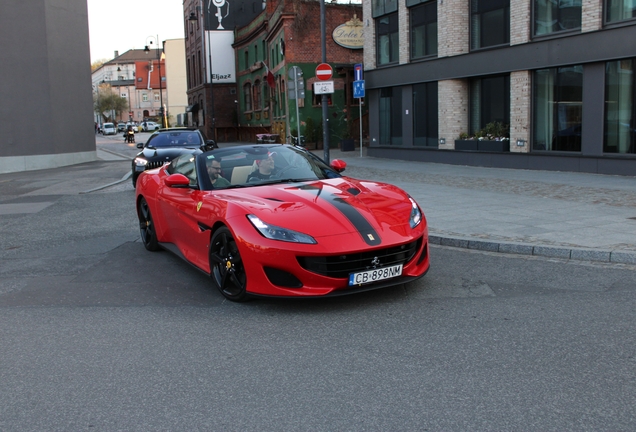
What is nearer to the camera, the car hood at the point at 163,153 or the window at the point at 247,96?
the car hood at the point at 163,153

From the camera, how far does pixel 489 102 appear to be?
20.4 metres

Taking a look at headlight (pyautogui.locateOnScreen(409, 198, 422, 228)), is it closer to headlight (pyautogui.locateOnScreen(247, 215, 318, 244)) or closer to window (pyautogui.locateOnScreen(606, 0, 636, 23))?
headlight (pyautogui.locateOnScreen(247, 215, 318, 244))

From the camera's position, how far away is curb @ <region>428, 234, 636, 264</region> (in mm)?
7207

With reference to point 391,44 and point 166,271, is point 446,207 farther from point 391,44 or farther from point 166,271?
point 391,44

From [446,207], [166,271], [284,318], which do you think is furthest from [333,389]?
[446,207]

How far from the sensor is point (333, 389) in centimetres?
393

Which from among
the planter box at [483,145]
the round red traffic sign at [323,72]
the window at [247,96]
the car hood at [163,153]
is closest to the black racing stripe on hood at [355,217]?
the car hood at [163,153]

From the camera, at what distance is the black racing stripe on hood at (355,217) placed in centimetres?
559

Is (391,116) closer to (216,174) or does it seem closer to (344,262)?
(216,174)

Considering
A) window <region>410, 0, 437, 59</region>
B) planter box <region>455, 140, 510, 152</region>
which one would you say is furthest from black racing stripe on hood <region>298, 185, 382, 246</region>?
window <region>410, 0, 437, 59</region>

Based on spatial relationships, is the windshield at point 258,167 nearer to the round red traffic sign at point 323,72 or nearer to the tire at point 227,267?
the tire at point 227,267

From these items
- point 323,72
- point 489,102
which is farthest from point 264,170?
point 489,102

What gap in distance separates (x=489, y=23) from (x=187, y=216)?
1579cm

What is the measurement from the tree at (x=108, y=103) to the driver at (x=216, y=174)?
122344 mm
